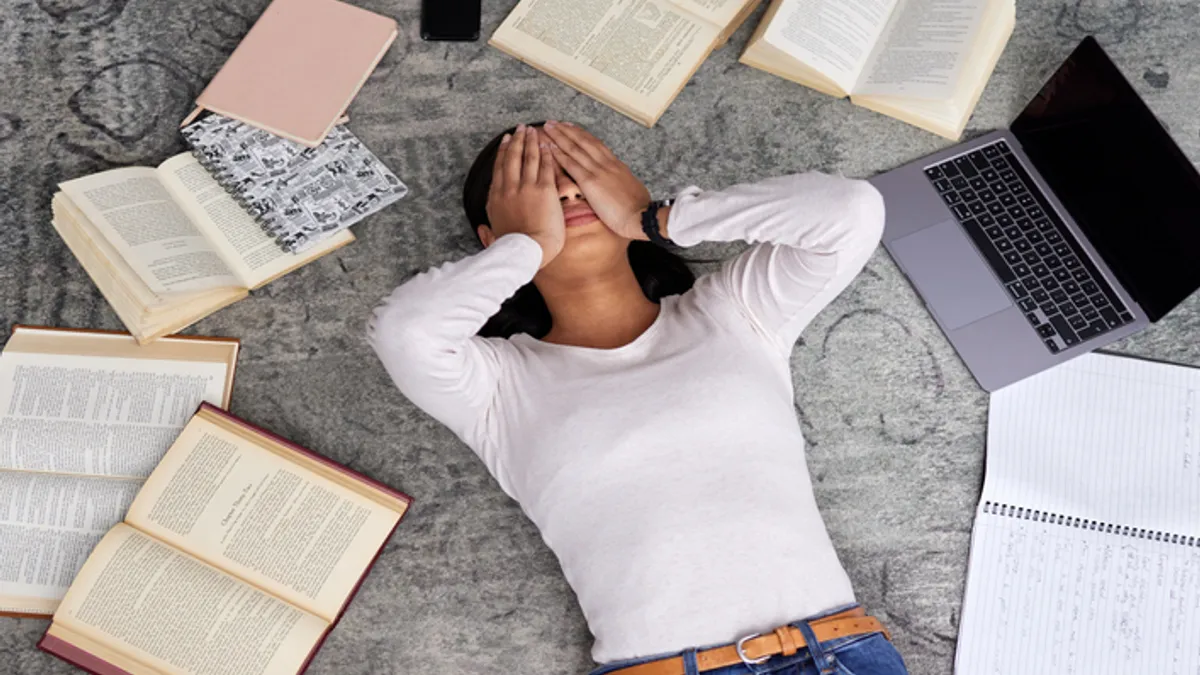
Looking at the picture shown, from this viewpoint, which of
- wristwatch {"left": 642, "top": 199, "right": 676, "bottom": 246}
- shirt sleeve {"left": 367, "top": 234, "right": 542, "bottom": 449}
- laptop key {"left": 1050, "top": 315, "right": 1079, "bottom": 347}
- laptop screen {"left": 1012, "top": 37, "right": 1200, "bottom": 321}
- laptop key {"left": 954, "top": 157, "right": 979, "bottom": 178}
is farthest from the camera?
laptop key {"left": 954, "top": 157, "right": 979, "bottom": 178}

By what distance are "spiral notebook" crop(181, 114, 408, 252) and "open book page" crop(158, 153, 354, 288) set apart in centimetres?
1

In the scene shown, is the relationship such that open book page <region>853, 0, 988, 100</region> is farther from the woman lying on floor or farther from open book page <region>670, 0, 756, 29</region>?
the woman lying on floor

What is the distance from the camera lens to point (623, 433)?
4.21 feet

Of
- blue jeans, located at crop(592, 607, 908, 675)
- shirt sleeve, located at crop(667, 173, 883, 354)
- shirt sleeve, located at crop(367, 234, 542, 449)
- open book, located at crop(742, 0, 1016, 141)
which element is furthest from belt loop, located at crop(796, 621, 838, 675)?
open book, located at crop(742, 0, 1016, 141)

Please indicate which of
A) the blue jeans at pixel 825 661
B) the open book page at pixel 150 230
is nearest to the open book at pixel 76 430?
the open book page at pixel 150 230

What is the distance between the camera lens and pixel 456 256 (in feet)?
5.35

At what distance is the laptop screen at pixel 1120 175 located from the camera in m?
1.43

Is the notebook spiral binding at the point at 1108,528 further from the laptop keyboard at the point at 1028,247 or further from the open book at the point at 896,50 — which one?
the open book at the point at 896,50

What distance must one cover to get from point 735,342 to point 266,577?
748 mm

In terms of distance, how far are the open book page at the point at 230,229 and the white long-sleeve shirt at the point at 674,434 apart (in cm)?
41

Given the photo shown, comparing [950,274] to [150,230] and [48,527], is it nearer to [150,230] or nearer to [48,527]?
[150,230]

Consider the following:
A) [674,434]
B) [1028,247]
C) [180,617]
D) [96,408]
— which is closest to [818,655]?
[674,434]

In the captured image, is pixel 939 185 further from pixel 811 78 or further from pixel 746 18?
pixel 746 18

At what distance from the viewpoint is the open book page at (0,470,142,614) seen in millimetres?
Answer: 1452
